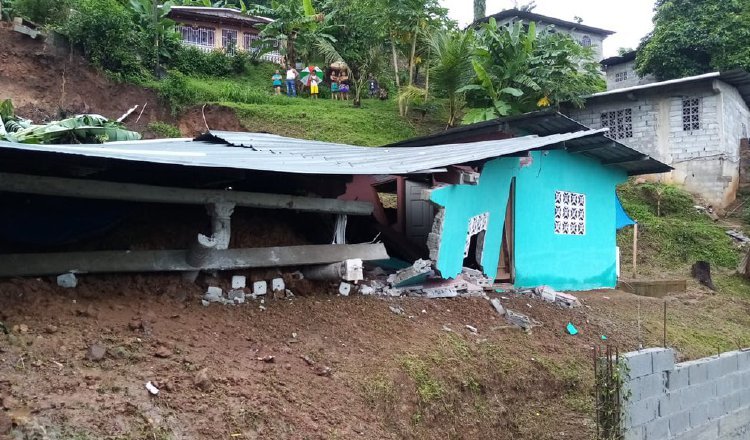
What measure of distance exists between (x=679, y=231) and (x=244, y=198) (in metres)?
16.4

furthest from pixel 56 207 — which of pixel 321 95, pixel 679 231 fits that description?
pixel 321 95

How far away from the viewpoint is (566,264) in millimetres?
10969

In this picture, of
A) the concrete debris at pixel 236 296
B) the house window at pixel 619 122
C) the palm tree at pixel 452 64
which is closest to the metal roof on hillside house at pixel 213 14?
the palm tree at pixel 452 64

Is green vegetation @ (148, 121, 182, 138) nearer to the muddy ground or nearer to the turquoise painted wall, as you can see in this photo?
the turquoise painted wall

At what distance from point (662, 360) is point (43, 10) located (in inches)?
829

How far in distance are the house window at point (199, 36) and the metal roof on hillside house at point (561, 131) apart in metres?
17.1

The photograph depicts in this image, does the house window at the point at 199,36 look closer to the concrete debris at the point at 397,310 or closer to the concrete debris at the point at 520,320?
the concrete debris at the point at 520,320

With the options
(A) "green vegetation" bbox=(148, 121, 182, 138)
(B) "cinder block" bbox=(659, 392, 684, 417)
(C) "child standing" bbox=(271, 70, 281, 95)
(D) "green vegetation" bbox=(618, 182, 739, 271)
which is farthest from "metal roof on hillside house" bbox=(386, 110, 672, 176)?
(C) "child standing" bbox=(271, 70, 281, 95)

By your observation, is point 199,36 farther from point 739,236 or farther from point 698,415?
point 698,415

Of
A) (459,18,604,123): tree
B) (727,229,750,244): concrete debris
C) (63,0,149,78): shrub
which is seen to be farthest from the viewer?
(459,18,604,123): tree

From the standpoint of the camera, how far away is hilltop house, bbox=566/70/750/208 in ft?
67.9

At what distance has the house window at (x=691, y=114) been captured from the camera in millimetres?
20969

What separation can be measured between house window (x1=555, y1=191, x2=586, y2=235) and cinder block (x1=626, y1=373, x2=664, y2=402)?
4.45m

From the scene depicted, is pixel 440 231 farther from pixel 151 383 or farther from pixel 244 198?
pixel 151 383
